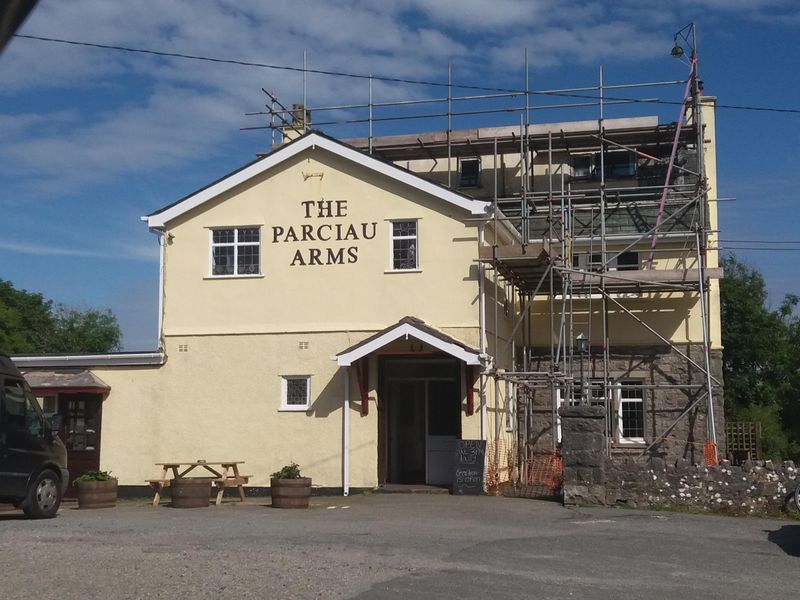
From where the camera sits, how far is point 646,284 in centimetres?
2367

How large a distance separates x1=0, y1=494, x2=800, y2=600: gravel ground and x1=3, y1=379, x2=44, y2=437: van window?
4.84 feet

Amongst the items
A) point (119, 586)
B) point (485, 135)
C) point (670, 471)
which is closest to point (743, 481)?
point (670, 471)

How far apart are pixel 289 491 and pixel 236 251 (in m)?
6.94

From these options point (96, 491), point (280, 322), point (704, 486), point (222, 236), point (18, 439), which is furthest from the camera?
point (222, 236)

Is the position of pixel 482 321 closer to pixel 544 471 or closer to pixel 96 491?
pixel 544 471

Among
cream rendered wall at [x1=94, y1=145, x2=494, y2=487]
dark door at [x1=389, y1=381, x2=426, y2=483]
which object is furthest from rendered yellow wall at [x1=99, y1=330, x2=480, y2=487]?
dark door at [x1=389, y1=381, x2=426, y2=483]

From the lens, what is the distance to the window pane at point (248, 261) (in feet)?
72.3

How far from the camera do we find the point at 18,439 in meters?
15.1

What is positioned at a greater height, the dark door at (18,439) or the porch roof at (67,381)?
the porch roof at (67,381)

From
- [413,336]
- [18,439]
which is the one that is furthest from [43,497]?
[413,336]

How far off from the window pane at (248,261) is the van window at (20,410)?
22.8 feet

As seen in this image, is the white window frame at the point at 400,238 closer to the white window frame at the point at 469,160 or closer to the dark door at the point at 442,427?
the dark door at the point at 442,427

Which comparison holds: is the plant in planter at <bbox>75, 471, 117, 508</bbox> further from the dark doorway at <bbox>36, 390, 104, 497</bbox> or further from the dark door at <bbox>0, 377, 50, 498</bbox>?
the dark doorway at <bbox>36, 390, 104, 497</bbox>

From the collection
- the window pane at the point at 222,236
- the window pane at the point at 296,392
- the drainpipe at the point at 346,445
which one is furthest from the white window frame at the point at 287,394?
the window pane at the point at 222,236
